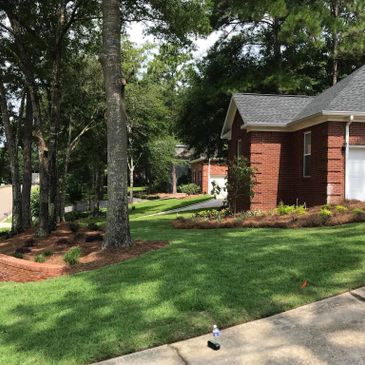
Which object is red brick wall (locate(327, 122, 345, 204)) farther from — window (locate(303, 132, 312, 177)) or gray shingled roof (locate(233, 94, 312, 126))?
gray shingled roof (locate(233, 94, 312, 126))

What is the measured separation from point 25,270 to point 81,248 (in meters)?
1.76

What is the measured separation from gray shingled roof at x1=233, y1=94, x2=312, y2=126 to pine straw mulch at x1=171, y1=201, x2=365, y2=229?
13.9 feet

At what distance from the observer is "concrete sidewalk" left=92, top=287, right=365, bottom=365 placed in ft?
13.9

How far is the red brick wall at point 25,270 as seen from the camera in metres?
8.44

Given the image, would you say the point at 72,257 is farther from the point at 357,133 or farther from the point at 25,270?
the point at 357,133

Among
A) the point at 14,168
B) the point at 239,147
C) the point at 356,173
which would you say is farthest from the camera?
the point at 239,147

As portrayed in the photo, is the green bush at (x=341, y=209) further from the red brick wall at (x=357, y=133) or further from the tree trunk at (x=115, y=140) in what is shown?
the tree trunk at (x=115, y=140)

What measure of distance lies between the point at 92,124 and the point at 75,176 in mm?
13733

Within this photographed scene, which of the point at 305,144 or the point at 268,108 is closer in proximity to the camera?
the point at 305,144

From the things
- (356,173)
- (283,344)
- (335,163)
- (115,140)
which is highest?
(115,140)

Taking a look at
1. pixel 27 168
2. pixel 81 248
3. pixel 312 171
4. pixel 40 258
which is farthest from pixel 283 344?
pixel 27 168

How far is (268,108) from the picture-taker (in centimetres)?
1925

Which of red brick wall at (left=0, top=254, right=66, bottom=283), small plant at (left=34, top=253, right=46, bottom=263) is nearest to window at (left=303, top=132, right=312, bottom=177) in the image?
small plant at (left=34, top=253, right=46, bottom=263)

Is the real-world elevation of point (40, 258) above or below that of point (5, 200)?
above
